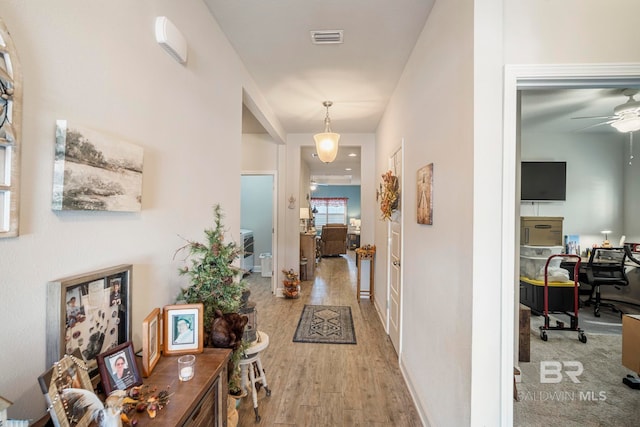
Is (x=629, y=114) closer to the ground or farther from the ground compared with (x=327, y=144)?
farther from the ground

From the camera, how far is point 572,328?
3.37 m

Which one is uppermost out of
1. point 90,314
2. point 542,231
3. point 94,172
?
point 94,172

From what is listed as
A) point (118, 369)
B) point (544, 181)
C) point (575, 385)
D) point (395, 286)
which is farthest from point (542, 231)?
point (118, 369)

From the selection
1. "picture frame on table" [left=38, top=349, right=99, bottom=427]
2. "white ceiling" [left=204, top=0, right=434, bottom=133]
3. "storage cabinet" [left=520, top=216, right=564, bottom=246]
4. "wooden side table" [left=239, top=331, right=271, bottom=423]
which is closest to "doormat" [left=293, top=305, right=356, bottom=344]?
"wooden side table" [left=239, top=331, right=271, bottom=423]

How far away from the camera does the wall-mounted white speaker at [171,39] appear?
4.58 feet

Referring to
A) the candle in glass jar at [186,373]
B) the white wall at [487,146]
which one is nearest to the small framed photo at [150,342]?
the candle in glass jar at [186,373]

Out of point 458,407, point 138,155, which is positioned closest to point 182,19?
point 138,155

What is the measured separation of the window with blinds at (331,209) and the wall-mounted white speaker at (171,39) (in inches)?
444

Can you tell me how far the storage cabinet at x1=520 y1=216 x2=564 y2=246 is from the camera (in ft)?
15.0

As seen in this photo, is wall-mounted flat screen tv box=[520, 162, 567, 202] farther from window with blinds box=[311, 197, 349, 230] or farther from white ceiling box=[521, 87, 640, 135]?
window with blinds box=[311, 197, 349, 230]

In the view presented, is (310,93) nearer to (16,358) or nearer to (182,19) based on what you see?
(182,19)

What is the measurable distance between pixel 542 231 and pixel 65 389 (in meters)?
5.76

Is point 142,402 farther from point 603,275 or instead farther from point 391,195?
point 603,275

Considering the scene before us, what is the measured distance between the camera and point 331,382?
2469 mm
